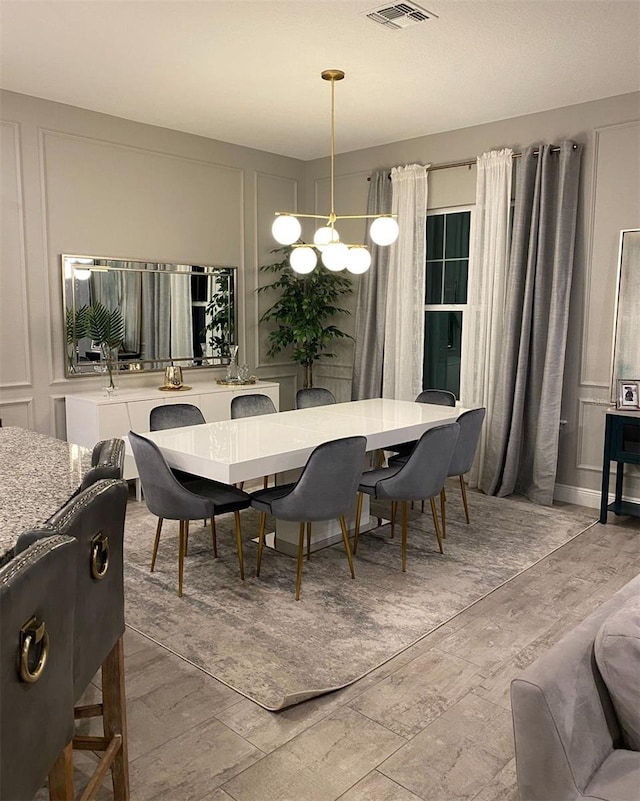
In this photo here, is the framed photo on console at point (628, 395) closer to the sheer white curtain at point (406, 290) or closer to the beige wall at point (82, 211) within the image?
the sheer white curtain at point (406, 290)

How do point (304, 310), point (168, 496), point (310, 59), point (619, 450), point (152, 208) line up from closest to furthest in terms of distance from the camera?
point (168, 496), point (310, 59), point (619, 450), point (152, 208), point (304, 310)

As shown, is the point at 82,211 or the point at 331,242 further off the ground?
the point at 82,211

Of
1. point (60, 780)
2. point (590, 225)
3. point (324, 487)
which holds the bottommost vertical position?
point (60, 780)

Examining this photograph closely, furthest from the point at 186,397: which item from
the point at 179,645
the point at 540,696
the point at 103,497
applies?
the point at 540,696

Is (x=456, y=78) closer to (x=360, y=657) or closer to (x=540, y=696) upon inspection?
(x=360, y=657)

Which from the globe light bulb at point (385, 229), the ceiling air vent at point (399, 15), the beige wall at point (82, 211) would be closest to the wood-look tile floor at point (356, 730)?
the globe light bulb at point (385, 229)

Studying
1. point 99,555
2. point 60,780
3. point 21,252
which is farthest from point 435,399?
point 60,780

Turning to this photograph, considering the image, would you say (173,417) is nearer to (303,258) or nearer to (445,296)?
(303,258)

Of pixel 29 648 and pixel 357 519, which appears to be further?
pixel 357 519

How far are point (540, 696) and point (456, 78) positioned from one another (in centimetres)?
391

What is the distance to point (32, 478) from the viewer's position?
75.2 inches

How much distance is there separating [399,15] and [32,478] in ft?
9.23

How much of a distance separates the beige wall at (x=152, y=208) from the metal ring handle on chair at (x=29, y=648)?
405 centimetres

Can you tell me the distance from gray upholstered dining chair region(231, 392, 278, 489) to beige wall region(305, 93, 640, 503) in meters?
2.21
